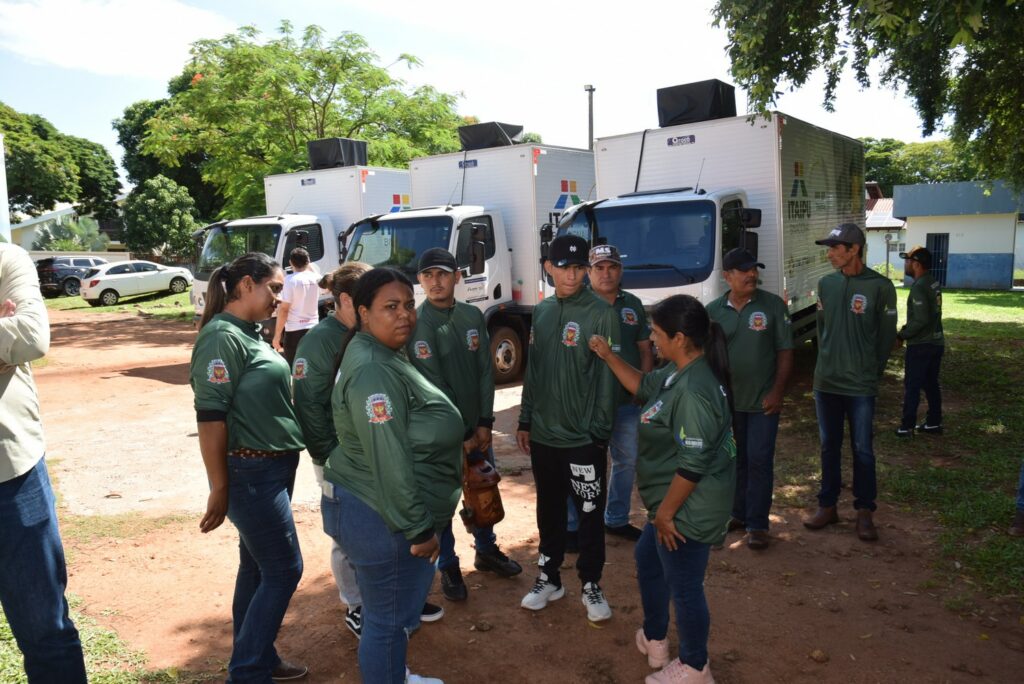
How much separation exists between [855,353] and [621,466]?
68.7 inches

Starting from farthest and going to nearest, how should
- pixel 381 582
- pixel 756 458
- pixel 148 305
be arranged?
pixel 148 305 → pixel 756 458 → pixel 381 582

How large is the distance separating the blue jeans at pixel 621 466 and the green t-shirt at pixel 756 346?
2.31 ft

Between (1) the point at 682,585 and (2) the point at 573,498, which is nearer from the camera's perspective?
(1) the point at 682,585

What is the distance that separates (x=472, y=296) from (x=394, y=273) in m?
7.56

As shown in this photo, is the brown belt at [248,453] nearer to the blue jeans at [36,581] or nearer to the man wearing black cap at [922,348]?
the blue jeans at [36,581]

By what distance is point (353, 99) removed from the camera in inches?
742

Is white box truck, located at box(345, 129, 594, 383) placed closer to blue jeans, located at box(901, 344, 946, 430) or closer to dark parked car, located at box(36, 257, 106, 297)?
blue jeans, located at box(901, 344, 946, 430)

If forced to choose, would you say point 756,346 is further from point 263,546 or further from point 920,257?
point 920,257

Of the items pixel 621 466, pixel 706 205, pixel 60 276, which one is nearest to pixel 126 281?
pixel 60 276

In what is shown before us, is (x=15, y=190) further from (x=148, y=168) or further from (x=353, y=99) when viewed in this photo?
(x=353, y=99)

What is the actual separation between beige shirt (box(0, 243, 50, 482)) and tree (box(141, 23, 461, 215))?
15.9 m

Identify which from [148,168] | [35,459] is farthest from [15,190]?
[35,459]

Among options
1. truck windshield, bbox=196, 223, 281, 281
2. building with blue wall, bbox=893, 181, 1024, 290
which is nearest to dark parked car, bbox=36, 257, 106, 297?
truck windshield, bbox=196, 223, 281, 281

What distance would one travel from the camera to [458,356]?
4152 mm
